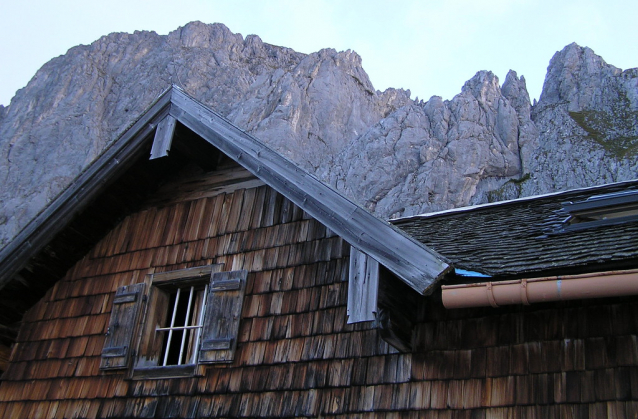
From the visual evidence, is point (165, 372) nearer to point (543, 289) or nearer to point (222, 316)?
point (222, 316)

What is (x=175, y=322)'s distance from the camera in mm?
6664

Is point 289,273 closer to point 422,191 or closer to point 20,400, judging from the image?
point 20,400

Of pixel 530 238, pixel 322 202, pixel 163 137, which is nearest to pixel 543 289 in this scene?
pixel 530 238

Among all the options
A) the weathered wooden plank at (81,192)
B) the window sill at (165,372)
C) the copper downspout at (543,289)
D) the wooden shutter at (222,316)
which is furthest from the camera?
the weathered wooden plank at (81,192)

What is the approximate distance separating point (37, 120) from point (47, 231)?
78.7 meters

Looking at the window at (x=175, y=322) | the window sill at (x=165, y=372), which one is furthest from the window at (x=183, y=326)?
the window sill at (x=165, y=372)

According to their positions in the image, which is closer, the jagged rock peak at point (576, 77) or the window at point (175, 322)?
the window at point (175, 322)

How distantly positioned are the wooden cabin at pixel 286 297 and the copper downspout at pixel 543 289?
0.01 meters

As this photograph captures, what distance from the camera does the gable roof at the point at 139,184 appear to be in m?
5.56

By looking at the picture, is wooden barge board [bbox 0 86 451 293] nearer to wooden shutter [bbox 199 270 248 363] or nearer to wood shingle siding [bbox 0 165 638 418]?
wood shingle siding [bbox 0 165 638 418]

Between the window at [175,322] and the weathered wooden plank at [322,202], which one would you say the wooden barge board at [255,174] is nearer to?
the weathered wooden plank at [322,202]

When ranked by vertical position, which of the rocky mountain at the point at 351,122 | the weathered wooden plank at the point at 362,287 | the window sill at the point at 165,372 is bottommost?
the window sill at the point at 165,372

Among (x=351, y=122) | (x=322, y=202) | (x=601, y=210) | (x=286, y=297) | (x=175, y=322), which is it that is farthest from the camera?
(x=351, y=122)

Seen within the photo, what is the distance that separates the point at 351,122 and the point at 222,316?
68.0 metres
